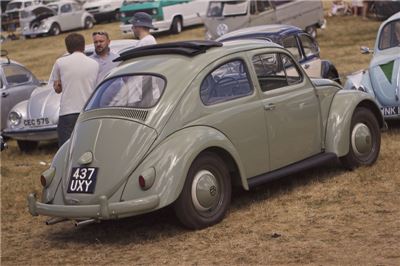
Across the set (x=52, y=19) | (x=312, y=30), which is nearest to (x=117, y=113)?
(x=312, y=30)

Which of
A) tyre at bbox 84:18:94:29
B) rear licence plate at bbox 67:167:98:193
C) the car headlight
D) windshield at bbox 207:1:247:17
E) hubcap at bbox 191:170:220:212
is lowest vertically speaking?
tyre at bbox 84:18:94:29

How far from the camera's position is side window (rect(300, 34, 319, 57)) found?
13.4 meters

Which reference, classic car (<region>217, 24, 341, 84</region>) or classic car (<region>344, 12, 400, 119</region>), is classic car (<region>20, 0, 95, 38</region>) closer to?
classic car (<region>217, 24, 341, 84</region>)

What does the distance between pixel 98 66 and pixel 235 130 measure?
88.0 inches

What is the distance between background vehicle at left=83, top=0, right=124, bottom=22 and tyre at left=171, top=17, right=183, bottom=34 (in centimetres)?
838

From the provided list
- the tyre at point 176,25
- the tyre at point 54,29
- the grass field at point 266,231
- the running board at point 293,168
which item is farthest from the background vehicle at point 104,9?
the running board at point 293,168

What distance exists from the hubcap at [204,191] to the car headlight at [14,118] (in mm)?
6588

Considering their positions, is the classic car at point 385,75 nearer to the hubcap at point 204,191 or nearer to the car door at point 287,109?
the car door at point 287,109

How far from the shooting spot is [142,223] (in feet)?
23.7

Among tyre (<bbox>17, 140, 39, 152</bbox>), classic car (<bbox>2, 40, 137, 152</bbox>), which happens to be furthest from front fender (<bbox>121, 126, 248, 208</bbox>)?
tyre (<bbox>17, 140, 39, 152</bbox>)

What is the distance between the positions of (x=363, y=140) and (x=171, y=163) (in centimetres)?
280

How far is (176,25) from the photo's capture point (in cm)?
3050

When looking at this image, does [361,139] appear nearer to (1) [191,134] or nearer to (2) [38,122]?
(1) [191,134]

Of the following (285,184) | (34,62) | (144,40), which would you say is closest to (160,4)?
(34,62)
